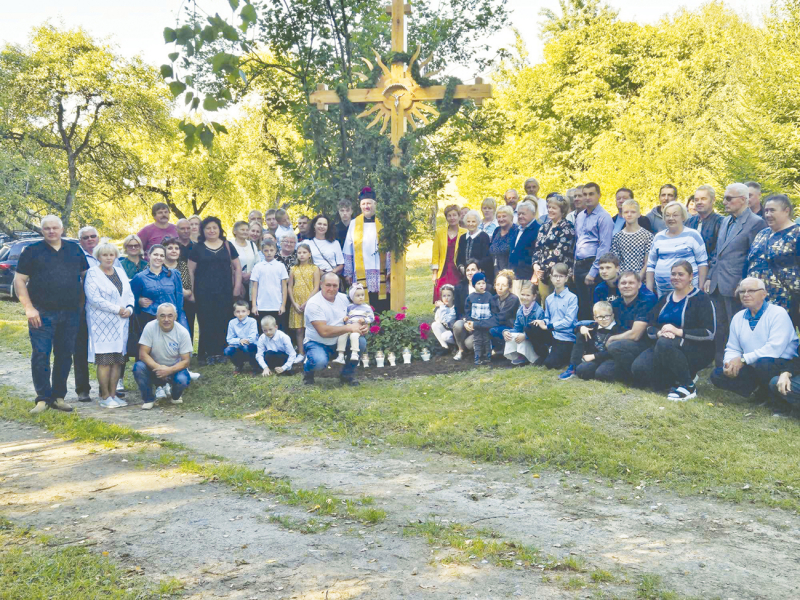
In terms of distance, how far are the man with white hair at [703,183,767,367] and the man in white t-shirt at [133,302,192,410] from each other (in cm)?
587

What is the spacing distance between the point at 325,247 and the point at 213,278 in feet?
5.10

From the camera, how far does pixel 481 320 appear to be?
9.69 meters

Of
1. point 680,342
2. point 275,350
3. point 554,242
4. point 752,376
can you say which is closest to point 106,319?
point 275,350

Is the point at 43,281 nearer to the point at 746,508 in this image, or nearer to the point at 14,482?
the point at 14,482

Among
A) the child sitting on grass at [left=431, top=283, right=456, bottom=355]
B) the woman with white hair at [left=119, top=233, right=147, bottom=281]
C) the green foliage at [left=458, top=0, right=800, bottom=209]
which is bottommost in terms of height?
the child sitting on grass at [left=431, top=283, right=456, bottom=355]

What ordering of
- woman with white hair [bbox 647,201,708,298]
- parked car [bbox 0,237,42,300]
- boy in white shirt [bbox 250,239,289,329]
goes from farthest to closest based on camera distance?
parked car [bbox 0,237,42,300], boy in white shirt [bbox 250,239,289,329], woman with white hair [bbox 647,201,708,298]

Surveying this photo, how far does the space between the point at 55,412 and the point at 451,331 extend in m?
4.90

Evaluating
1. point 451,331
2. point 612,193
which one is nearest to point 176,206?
point 612,193

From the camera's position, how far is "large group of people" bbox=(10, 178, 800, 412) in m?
7.81

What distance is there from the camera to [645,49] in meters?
32.3

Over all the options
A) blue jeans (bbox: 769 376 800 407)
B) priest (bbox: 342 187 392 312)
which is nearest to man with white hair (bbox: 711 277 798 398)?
blue jeans (bbox: 769 376 800 407)

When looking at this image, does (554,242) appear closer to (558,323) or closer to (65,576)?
(558,323)

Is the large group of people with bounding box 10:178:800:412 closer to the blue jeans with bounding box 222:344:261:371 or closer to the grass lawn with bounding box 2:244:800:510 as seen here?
the blue jeans with bounding box 222:344:261:371

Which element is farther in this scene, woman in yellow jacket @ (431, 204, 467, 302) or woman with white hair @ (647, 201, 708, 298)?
woman in yellow jacket @ (431, 204, 467, 302)
